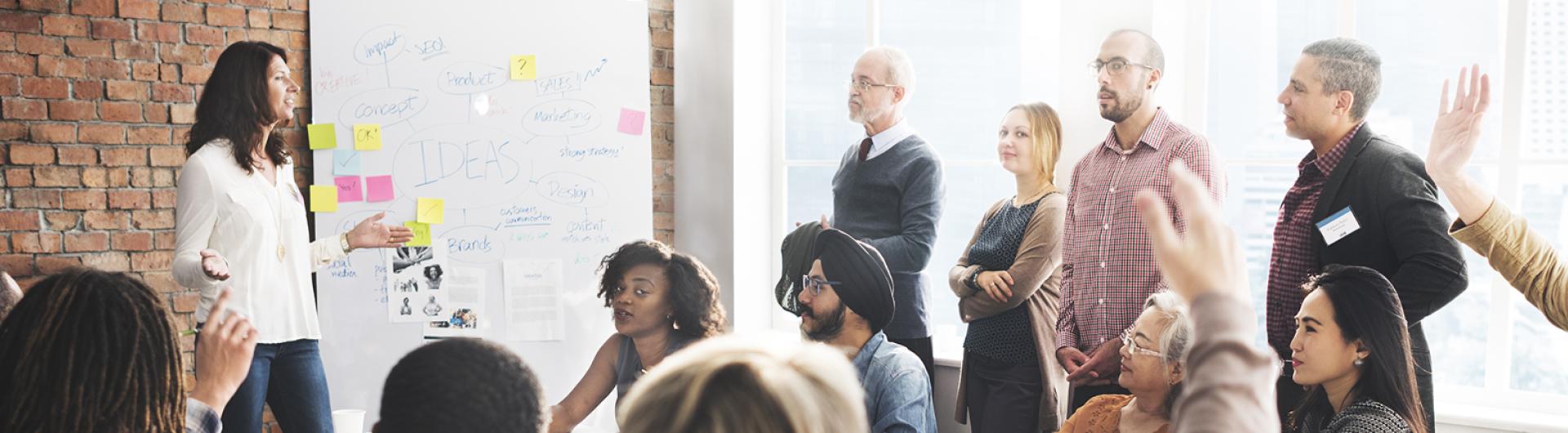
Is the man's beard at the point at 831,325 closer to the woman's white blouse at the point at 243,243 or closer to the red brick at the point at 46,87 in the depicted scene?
the woman's white blouse at the point at 243,243

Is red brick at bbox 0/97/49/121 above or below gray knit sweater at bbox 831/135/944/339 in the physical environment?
above

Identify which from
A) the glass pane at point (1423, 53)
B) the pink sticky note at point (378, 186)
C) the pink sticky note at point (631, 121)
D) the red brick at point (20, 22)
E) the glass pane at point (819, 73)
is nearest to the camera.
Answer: the glass pane at point (1423, 53)

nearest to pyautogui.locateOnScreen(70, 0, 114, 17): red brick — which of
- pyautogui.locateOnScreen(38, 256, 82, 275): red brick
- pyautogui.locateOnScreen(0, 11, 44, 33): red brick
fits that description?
pyautogui.locateOnScreen(0, 11, 44, 33): red brick

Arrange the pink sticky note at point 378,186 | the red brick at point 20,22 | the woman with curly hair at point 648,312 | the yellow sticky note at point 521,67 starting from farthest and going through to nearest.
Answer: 1. the yellow sticky note at point 521,67
2. the pink sticky note at point 378,186
3. the red brick at point 20,22
4. the woman with curly hair at point 648,312

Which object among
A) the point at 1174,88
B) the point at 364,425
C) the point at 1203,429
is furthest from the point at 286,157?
the point at 1203,429

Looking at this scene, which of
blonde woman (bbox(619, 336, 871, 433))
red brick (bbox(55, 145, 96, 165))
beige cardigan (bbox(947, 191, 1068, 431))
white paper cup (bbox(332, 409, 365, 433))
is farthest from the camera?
white paper cup (bbox(332, 409, 365, 433))

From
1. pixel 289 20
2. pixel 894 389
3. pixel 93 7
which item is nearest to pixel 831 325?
pixel 894 389

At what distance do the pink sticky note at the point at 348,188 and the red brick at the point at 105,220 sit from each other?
635mm

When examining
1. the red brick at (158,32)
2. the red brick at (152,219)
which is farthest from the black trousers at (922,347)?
the red brick at (158,32)

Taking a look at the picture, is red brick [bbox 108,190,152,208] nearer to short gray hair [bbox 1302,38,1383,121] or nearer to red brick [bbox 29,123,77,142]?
red brick [bbox 29,123,77,142]

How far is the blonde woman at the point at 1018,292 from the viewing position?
3389mm

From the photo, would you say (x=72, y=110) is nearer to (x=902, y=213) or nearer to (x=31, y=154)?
(x=31, y=154)

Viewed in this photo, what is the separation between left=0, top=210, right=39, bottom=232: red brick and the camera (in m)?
3.66

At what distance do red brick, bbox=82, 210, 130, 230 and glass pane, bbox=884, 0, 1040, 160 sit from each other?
2612 millimetres
